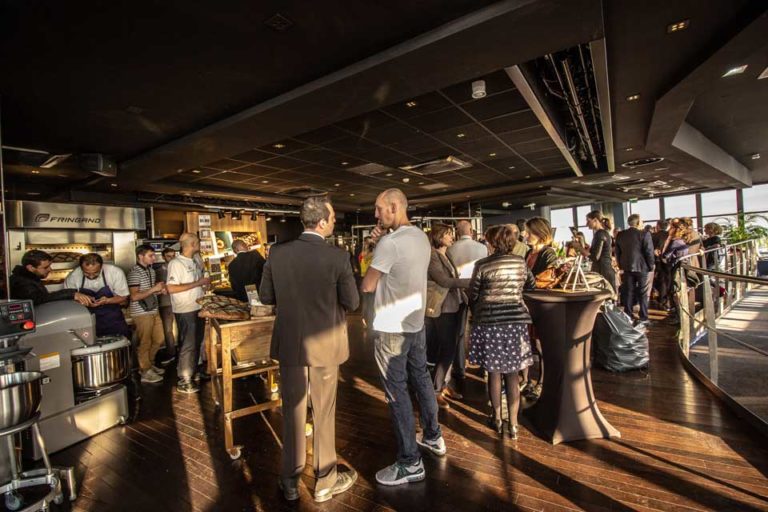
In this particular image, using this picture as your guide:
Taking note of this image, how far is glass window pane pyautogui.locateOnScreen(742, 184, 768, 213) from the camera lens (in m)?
14.0

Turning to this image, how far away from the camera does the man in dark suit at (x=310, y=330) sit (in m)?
2.00

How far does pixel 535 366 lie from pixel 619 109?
12.0ft

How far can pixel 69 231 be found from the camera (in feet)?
23.9

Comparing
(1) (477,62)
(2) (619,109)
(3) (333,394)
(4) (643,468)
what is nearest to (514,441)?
(4) (643,468)

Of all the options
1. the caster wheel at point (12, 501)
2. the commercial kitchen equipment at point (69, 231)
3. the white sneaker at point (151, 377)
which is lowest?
the white sneaker at point (151, 377)

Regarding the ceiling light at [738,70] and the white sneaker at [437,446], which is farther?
the ceiling light at [738,70]

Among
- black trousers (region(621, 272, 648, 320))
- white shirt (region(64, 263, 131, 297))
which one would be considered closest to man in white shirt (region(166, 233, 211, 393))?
white shirt (region(64, 263, 131, 297))

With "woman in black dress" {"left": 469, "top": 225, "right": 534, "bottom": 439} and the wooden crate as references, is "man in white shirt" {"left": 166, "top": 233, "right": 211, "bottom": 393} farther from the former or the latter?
"woman in black dress" {"left": 469, "top": 225, "right": 534, "bottom": 439}

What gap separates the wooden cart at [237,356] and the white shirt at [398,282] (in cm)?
95

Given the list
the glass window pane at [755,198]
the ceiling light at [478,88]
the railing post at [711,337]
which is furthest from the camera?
the glass window pane at [755,198]

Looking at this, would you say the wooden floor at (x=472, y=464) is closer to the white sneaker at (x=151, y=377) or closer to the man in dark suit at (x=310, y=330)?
the man in dark suit at (x=310, y=330)

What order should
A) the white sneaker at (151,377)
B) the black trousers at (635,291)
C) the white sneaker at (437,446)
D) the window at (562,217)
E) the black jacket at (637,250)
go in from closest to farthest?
1. the white sneaker at (437,446)
2. the white sneaker at (151,377)
3. the black jacket at (637,250)
4. the black trousers at (635,291)
5. the window at (562,217)

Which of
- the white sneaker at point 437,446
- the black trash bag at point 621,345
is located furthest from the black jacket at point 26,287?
the black trash bag at point 621,345

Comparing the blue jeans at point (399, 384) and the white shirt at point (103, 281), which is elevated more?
the white shirt at point (103, 281)
